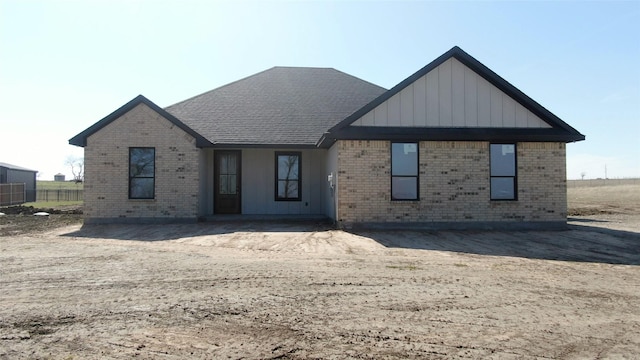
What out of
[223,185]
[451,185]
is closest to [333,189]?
[451,185]

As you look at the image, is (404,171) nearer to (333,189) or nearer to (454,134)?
(454,134)

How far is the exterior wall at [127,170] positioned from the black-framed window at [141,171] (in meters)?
0.17

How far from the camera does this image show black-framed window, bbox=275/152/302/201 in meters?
15.5

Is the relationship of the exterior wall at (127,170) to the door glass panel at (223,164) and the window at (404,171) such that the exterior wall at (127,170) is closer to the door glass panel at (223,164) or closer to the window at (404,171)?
the door glass panel at (223,164)

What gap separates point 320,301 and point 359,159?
297 inches

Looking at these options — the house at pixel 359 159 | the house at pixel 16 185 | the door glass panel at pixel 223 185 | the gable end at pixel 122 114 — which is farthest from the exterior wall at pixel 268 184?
the house at pixel 16 185

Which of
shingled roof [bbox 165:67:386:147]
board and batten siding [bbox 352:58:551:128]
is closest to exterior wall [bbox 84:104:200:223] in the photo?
shingled roof [bbox 165:67:386:147]

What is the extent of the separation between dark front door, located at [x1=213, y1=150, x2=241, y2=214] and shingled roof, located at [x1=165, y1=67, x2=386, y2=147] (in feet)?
3.43

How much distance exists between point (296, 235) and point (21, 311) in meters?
7.00

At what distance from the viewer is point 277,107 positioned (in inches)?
672

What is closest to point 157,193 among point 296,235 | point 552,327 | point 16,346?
point 296,235

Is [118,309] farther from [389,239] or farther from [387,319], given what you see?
[389,239]

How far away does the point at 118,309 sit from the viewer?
4.56m

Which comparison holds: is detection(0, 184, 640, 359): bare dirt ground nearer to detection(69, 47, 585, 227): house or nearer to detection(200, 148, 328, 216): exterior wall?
detection(69, 47, 585, 227): house
